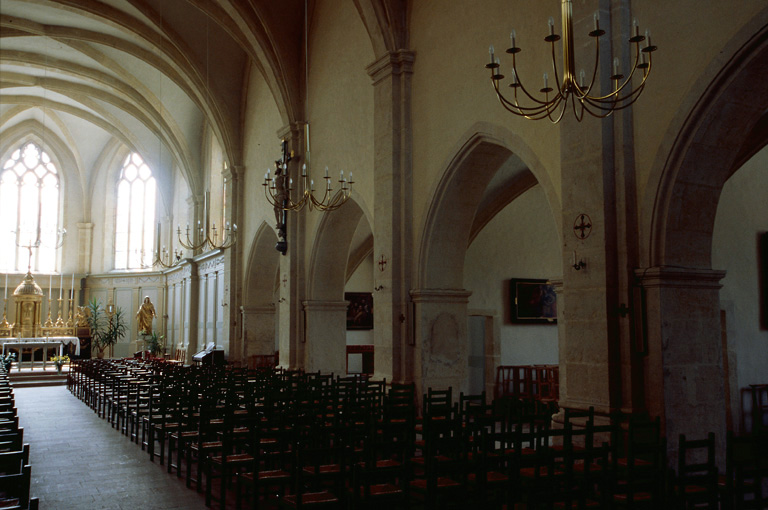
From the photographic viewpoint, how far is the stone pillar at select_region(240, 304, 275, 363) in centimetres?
2033

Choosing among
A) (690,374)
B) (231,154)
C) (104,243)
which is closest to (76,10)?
(231,154)

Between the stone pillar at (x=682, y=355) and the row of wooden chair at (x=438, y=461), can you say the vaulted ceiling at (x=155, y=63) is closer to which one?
the row of wooden chair at (x=438, y=461)

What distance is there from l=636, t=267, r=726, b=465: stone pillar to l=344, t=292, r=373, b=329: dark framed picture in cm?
1298

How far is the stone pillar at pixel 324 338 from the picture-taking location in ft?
53.6

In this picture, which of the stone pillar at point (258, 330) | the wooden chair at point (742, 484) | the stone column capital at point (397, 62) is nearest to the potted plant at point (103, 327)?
the stone pillar at point (258, 330)

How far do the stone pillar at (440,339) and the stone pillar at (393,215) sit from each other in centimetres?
33

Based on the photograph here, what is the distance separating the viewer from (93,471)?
825 centimetres

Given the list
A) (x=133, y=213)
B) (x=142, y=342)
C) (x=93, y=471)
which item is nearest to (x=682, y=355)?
(x=93, y=471)

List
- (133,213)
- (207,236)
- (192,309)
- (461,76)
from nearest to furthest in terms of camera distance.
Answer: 1. (461,76)
2. (207,236)
3. (192,309)
4. (133,213)

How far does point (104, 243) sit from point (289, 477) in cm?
2956

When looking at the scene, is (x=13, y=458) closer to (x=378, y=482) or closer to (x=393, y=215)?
(x=378, y=482)

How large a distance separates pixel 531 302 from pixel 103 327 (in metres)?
20.1

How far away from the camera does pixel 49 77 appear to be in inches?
1027

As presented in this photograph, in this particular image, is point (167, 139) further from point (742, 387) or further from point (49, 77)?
point (742, 387)
